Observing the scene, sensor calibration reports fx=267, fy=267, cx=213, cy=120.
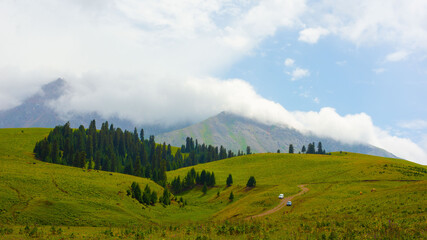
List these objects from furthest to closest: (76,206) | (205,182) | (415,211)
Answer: (205,182) → (76,206) → (415,211)

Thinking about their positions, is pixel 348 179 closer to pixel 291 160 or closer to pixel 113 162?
pixel 291 160

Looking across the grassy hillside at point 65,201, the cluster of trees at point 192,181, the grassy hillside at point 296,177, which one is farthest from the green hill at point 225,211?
the cluster of trees at point 192,181

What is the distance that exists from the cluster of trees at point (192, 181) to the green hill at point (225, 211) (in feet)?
49.6

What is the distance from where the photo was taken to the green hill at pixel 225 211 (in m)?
28.6

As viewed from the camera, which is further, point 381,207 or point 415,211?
point 381,207

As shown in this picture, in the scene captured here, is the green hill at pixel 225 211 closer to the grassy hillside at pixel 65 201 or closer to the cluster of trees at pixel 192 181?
the grassy hillside at pixel 65 201

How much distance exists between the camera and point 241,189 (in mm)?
114250

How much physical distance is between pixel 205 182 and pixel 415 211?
10566 centimetres

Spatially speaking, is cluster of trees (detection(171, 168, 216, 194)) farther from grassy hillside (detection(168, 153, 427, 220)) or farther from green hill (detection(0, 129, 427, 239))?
green hill (detection(0, 129, 427, 239))

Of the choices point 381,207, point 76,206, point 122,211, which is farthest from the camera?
point 122,211

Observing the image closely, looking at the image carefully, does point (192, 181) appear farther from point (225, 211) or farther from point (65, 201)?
point (65, 201)

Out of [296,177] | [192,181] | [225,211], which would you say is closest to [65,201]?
[225,211]

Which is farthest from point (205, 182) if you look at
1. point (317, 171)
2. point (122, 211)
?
point (122, 211)

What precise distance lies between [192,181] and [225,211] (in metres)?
64.1
